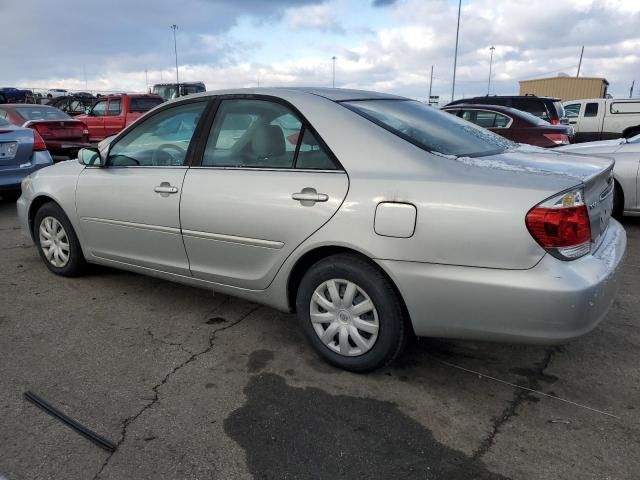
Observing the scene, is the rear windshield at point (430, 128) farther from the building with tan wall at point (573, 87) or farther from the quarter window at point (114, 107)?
the building with tan wall at point (573, 87)

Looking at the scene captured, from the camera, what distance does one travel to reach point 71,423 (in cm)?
255

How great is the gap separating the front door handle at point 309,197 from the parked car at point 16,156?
5.96 meters

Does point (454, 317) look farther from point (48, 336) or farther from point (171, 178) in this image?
point (48, 336)

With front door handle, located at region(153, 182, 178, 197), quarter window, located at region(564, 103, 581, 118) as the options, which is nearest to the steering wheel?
front door handle, located at region(153, 182, 178, 197)

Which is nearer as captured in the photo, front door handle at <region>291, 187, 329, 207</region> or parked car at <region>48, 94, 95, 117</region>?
front door handle at <region>291, 187, 329, 207</region>

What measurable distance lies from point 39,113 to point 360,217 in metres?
11.0

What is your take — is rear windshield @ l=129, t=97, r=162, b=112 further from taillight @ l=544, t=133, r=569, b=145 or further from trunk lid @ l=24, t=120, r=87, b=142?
taillight @ l=544, t=133, r=569, b=145

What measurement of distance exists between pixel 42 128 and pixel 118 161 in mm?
8443

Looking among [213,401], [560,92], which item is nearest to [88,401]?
[213,401]

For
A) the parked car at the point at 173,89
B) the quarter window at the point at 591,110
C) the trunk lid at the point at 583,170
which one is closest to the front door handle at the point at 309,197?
the trunk lid at the point at 583,170

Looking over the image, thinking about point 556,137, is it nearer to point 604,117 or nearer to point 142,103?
point 604,117

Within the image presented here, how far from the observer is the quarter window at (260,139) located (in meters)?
3.06

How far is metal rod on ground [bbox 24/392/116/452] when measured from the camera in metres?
2.39

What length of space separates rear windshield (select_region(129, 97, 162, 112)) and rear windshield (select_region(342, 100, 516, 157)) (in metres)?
12.3
